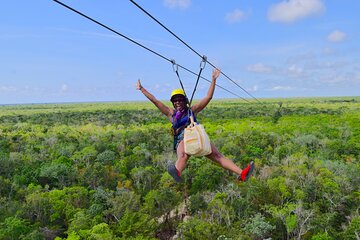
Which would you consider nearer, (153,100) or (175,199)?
(153,100)

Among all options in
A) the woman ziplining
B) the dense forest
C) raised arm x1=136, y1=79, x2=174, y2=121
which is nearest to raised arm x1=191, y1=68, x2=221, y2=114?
the woman ziplining

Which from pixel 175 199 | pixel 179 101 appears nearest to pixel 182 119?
pixel 179 101

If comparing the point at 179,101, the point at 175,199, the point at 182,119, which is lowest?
the point at 175,199

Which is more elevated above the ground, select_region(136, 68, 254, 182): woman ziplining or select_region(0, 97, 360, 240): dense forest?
select_region(136, 68, 254, 182): woman ziplining

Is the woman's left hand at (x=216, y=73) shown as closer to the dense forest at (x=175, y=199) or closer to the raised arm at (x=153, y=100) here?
the raised arm at (x=153, y=100)

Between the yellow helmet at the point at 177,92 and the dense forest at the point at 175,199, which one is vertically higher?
the yellow helmet at the point at 177,92

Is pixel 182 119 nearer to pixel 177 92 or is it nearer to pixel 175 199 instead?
pixel 177 92

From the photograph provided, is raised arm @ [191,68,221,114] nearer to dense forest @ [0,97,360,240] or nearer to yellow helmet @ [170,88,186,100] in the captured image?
yellow helmet @ [170,88,186,100]

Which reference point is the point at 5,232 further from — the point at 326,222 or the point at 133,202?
the point at 326,222

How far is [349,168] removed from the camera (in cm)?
2720

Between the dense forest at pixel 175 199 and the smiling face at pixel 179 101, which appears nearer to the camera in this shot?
the smiling face at pixel 179 101

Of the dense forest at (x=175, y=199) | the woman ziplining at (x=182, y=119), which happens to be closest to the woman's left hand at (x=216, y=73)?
the woman ziplining at (x=182, y=119)

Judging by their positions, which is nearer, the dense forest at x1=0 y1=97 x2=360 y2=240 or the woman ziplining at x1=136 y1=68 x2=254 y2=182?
the woman ziplining at x1=136 y1=68 x2=254 y2=182

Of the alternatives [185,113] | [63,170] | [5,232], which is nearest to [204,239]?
[5,232]
